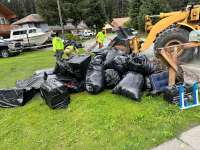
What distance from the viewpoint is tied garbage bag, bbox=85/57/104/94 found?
584 cm

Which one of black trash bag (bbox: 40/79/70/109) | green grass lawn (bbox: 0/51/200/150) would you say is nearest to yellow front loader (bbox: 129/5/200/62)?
green grass lawn (bbox: 0/51/200/150)

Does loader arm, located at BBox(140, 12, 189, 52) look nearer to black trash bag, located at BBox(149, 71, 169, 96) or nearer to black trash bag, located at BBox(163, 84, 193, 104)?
black trash bag, located at BBox(149, 71, 169, 96)

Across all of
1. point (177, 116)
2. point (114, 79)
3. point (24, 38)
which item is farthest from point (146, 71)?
point (24, 38)

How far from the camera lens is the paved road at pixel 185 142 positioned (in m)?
3.48

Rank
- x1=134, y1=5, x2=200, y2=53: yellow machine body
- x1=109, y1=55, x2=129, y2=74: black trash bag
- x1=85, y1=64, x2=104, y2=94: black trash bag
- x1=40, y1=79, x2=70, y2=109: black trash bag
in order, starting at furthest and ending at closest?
x1=134, y1=5, x2=200, y2=53: yellow machine body → x1=109, y1=55, x2=129, y2=74: black trash bag → x1=85, y1=64, x2=104, y2=94: black trash bag → x1=40, y1=79, x2=70, y2=109: black trash bag

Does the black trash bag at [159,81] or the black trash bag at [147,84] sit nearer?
the black trash bag at [159,81]

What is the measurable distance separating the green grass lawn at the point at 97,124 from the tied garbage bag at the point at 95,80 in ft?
1.10

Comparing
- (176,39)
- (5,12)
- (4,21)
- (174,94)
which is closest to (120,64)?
(174,94)

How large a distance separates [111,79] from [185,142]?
2.72 metres

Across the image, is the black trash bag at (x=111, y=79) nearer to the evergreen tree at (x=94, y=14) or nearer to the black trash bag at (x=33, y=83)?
the black trash bag at (x=33, y=83)

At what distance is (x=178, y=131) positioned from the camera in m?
3.91

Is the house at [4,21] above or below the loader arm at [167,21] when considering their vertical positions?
below

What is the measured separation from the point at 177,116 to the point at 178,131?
458mm

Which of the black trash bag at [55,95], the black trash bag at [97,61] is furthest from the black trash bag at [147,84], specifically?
the black trash bag at [55,95]
